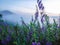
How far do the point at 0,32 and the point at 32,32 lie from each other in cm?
61

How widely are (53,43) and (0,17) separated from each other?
114cm

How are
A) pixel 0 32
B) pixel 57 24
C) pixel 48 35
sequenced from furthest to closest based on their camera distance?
1. pixel 0 32
2. pixel 57 24
3. pixel 48 35

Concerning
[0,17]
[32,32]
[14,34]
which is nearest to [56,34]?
[32,32]

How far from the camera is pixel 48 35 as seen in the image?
2.62m

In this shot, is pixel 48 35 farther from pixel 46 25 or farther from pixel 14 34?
pixel 14 34

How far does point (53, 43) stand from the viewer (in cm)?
262

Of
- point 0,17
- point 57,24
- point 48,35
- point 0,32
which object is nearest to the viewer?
point 48,35

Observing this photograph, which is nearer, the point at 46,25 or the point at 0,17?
the point at 46,25

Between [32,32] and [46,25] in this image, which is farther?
[46,25]

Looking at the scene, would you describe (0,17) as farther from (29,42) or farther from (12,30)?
(29,42)

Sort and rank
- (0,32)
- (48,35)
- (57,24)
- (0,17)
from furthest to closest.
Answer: (0,17) < (0,32) < (57,24) < (48,35)

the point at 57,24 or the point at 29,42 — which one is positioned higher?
the point at 57,24

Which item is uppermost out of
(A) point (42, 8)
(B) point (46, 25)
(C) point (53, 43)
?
(A) point (42, 8)

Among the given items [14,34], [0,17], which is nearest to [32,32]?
[14,34]
